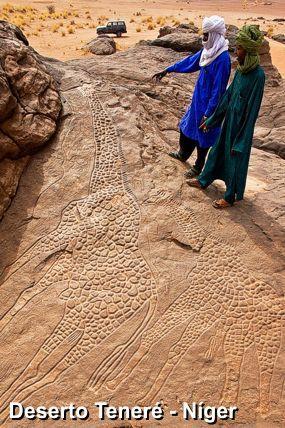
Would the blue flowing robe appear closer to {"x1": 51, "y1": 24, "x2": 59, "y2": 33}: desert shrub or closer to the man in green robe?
the man in green robe

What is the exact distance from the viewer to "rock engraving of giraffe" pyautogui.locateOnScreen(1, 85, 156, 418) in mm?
2756

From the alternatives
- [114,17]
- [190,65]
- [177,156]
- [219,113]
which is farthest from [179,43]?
[114,17]

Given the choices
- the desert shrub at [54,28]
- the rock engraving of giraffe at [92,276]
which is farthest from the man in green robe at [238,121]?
the desert shrub at [54,28]

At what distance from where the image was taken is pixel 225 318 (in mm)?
2926

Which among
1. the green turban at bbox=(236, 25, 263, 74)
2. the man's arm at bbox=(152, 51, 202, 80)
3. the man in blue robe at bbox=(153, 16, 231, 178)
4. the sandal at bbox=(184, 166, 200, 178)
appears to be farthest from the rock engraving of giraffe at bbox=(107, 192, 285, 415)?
the man's arm at bbox=(152, 51, 202, 80)

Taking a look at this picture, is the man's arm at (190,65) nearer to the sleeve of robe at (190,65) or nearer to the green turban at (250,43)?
the sleeve of robe at (190,65)

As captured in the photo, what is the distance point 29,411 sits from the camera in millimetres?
2562

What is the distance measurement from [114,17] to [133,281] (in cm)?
2160

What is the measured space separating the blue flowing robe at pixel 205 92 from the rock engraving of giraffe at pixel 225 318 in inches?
36.4

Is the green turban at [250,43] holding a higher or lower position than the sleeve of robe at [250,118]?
higher

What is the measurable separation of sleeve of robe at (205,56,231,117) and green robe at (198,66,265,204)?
3.0 inches

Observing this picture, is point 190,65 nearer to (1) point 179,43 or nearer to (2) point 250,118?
(2) point 250,118

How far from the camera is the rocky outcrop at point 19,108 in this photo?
3.47 meters

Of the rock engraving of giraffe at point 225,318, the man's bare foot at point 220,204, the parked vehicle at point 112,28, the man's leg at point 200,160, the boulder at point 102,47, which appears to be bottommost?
the rock engraving of giraffe at point 225,318
